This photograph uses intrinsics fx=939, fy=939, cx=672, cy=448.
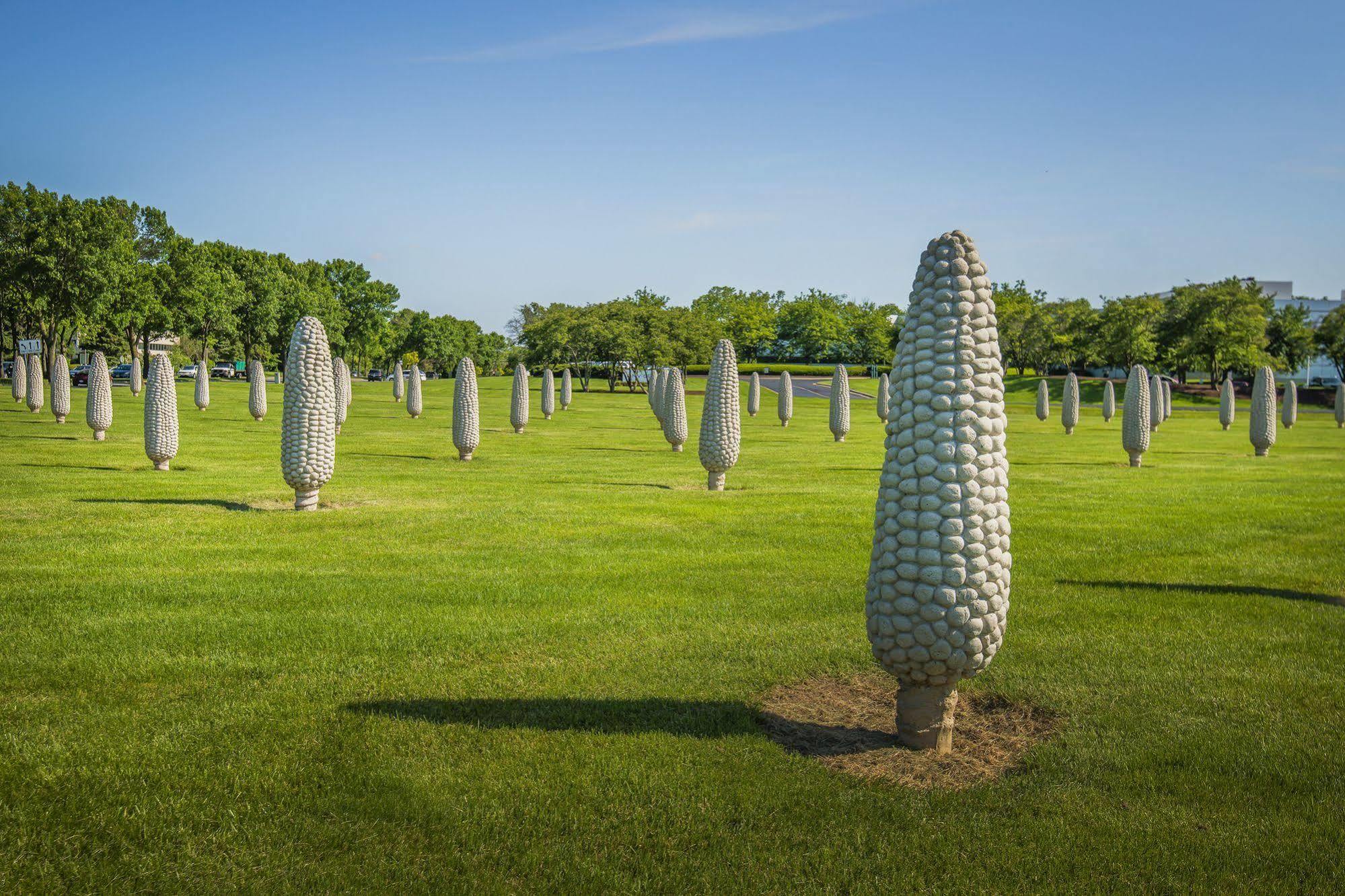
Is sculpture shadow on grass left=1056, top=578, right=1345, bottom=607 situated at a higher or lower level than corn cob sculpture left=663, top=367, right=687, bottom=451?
lower

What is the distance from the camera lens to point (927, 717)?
643 centimetres

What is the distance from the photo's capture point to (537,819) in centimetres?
534

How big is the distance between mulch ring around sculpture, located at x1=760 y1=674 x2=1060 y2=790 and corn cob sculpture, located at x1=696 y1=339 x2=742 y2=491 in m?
13.1

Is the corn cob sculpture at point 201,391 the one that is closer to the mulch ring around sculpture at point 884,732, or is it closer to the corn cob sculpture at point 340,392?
the corn cob sculpture at point 340,392

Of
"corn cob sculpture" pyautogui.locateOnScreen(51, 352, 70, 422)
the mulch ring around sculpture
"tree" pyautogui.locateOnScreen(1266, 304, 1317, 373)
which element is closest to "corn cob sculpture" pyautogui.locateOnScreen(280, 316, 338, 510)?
the mulch ring around sculpture

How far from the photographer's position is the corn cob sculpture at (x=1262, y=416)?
34219mm

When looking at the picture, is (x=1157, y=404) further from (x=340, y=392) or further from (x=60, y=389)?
(x=60, y=389)

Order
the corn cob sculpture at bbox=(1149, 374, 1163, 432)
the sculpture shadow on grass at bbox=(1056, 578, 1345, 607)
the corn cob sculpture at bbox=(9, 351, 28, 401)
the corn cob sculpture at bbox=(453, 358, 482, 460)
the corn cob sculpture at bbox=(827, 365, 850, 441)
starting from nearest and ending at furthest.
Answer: the sculpture shadow on grass at bbox=(1056, 578, 1345, 607) → the corn cob sculpture at bbox=(453, 358, 482, 460) → the corn cob sculpture at bbox=(827, 365, 850, 441) → the corn cob sculpture at bbox=(9, 351, 28, 401) → the corn cob sculpture at bbox=(1149, 374, 1163, 432)

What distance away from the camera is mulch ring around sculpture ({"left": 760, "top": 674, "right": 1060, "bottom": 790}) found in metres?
6.16

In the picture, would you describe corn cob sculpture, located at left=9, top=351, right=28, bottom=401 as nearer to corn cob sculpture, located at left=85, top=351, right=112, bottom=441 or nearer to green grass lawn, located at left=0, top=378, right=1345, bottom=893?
corn cob sculpture, located at left=85, top=351, right=112, bottom=441

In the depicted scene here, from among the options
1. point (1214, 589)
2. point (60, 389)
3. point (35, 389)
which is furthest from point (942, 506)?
point (35, 389)

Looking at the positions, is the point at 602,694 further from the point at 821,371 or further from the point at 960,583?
the point at 821,371

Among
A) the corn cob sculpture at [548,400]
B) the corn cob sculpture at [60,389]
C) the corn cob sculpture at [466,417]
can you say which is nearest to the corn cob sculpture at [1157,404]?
the corn cob sculpture at [548,400]

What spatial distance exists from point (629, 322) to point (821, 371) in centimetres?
4401
